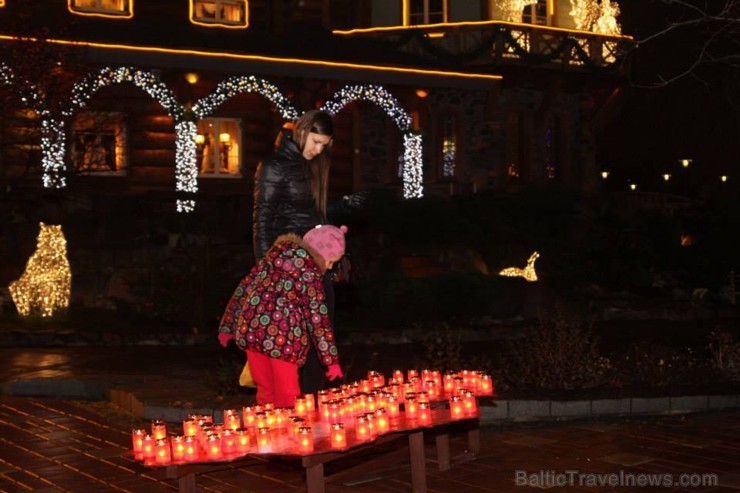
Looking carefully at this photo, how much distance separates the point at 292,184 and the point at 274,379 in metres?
1.24

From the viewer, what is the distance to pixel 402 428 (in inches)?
250

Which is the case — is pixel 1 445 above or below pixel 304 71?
below

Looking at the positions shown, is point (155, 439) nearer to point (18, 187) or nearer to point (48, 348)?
point (48, 348)

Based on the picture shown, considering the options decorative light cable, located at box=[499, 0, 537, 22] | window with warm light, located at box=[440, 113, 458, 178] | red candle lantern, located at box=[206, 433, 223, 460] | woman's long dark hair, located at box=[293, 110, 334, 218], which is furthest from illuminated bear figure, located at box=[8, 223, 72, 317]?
decorative light cable, located at box=[499, 0, 537, 22]

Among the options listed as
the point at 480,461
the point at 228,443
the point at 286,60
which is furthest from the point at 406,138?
the point at 228,443

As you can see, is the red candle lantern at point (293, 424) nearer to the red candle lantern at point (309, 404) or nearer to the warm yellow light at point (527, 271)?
the red candle lantern at point (309, 404)

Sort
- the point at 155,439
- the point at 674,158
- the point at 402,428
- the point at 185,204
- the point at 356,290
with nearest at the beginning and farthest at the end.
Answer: the point at 155,439 < the point at 402,428 < the point at 356,290 < the point at 185,204 < the point at 674,158

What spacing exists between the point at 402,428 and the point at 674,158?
42031 mm

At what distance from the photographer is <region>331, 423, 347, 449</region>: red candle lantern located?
591 cm

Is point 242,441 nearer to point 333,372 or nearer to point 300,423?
point 300,423

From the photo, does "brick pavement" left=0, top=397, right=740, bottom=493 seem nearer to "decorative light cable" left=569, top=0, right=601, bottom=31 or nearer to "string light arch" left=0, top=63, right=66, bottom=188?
"string light arch" left=0, top=63, right=66, bottom=188

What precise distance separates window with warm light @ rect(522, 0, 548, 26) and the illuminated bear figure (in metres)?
17.5

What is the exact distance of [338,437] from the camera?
19.5ft

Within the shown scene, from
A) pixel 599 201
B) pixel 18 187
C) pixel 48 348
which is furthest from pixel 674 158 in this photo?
pixel 48 348
